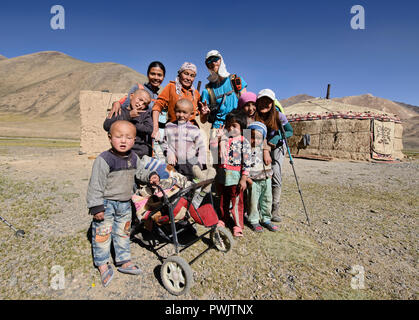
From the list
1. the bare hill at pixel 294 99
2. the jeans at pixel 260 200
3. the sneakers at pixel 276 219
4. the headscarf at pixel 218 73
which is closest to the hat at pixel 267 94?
the headscarf at pixel 218 73

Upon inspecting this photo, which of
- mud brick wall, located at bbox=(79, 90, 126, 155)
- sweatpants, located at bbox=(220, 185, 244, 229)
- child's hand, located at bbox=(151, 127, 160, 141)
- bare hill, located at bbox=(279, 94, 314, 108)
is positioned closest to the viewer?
child's hand, located at bbox=(151, 127, 160, 141)

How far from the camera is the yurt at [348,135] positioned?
13.4 meters

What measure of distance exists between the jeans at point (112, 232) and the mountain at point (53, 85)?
62659 millimetres

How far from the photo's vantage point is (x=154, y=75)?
319 cm

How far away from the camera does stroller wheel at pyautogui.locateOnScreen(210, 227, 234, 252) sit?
2773mm

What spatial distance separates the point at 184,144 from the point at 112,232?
1.39 meters

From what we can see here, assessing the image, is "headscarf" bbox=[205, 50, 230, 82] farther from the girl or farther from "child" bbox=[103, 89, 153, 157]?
"child" bbox=[103, 89, 153, 157]

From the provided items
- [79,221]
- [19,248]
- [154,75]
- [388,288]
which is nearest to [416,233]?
[388,288]

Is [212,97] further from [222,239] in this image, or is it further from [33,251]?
[33,251]

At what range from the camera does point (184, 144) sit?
9.21ft

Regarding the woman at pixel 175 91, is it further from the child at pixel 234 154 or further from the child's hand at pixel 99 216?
the child's hand at pixel 99 216

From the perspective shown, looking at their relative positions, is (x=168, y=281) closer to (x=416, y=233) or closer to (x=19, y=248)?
(x=19, y=248)

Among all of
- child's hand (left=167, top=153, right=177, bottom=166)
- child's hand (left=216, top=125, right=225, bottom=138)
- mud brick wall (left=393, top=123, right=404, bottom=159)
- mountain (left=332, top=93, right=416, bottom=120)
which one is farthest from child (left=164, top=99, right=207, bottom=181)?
mountain (left=332, top=93, right=416, bottom=120)

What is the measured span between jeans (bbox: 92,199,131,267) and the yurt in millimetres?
13403
